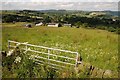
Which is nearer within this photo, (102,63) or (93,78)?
(93,78)

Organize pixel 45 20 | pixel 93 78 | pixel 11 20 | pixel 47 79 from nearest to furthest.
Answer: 1. pixel 47 79
2. pixel 93 78
3. pixel 11 20
4. pixel 45 20

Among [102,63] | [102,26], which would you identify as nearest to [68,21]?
[102,26]

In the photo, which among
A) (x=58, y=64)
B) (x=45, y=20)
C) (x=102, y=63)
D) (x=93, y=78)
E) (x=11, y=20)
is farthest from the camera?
(x=45, y=20)

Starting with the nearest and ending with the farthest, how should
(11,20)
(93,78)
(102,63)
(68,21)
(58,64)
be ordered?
1. (93,78)
2. (58,64)
3. (102,63)
4. (11,20)
5. (68,21)

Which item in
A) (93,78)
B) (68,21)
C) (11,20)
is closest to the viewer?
(93,78)

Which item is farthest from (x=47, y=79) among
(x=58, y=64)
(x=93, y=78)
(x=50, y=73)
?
(x=58, y=64)

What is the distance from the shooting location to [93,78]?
36.2 feet

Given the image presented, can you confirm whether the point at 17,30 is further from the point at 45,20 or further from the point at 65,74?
the point at 65,74

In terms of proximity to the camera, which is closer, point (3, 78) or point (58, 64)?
point (3, 78)

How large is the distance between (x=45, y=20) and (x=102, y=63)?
95.2 ft

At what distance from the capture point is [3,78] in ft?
37.5

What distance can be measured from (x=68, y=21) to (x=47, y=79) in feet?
131

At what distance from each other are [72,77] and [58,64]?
14.0ft

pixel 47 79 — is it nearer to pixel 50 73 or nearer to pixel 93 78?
pixel 50 73
